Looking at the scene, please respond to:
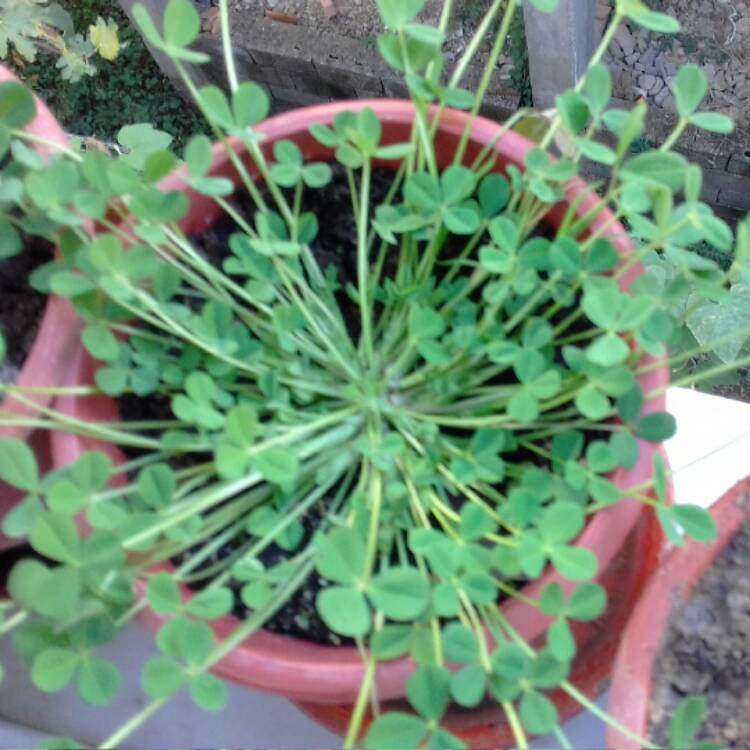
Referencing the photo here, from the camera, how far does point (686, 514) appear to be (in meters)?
0.55

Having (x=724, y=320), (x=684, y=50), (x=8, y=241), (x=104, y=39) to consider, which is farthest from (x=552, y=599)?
(x=684, y=50)

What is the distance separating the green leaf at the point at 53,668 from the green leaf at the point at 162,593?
7cm

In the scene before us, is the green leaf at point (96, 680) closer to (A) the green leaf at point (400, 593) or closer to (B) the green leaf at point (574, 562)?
(A) the green leaf at point (400, 593)

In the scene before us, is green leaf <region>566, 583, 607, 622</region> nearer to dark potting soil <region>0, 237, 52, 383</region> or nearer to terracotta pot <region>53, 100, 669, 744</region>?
terracotta pot <region>53, 100, 669, 744</region>

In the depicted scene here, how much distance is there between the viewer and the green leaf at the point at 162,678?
0.51 m

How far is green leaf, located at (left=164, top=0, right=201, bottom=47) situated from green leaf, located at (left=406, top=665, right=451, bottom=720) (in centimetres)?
42

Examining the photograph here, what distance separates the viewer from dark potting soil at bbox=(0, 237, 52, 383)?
2.34ft

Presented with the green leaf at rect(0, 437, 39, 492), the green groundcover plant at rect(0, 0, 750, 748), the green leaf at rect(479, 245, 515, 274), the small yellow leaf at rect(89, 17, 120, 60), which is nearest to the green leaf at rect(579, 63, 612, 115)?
the green groundcover plant at rect(0, 0, 750, 748)

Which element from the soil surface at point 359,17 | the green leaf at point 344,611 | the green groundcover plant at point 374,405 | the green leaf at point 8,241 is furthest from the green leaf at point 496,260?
the soil surface at point 359,17

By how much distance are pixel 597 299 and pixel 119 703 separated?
0.61m

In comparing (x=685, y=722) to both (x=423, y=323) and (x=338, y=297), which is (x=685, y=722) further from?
(x=338, y=297)

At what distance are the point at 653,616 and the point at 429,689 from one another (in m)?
0.22

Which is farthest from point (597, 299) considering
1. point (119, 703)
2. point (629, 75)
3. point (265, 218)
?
point (629, 75)

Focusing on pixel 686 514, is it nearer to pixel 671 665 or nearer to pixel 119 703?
pixel 671 665
